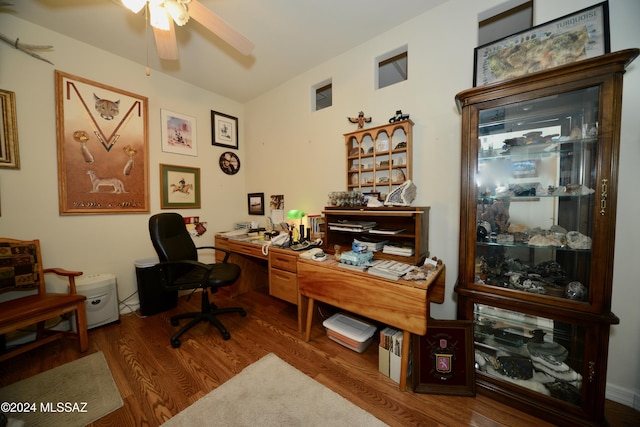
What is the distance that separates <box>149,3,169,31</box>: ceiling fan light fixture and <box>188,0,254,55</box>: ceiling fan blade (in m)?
0.16

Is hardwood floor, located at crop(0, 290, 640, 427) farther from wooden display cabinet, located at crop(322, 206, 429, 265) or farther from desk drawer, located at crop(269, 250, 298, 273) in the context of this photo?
wooden display cabinet, located at crop(322, 206, 429, 265)

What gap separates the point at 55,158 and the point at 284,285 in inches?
99.9

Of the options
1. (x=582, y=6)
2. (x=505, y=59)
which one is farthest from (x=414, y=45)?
(x=582, y=6)

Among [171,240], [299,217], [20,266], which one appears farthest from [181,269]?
[299,217]

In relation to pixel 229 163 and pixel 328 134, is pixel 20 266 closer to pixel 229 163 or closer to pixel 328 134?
pixel 229 163

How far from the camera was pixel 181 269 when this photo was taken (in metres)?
2.14

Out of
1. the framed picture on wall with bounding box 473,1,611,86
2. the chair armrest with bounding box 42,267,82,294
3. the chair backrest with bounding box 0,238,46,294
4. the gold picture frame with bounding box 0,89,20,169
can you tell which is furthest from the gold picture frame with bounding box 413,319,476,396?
the gold picture frame with bounding box 0,89,20,169

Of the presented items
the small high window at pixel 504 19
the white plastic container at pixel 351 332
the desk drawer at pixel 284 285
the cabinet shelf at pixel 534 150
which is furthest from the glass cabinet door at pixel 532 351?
the small high window at pixel 504 19

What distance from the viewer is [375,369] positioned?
1.60 meters

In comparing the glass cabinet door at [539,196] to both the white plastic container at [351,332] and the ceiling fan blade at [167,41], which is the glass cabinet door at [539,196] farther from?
the ceiling fan blade at [167,41]

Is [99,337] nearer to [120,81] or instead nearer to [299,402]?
[299,402]

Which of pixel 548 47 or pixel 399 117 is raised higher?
pixel 548 47

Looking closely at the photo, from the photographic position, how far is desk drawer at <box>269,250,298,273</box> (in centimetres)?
205

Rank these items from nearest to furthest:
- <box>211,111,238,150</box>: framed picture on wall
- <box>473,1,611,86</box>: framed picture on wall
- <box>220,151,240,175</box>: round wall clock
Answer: <box>473,1,611,86</box>: framed picture on wall → <box>211,111,238,150</box>: framed picture on wall → <box>220,151,240,175</box>: round wall clock
